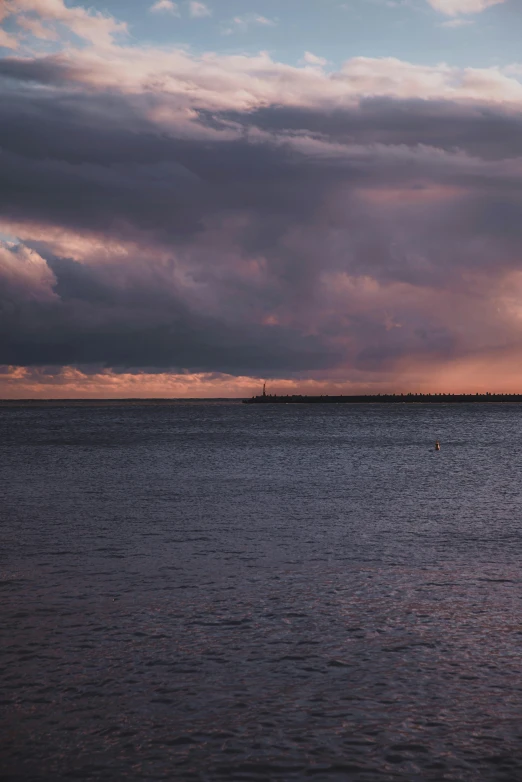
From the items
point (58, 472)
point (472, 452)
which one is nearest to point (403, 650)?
point (58, 472)

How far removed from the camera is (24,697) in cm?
1355

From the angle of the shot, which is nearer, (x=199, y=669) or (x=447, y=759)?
(x=447, y=759)

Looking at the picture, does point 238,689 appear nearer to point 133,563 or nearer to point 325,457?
point 133,563

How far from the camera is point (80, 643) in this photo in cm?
1641

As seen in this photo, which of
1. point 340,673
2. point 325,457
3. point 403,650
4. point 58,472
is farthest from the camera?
point 325,457

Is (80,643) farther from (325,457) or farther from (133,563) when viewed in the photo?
(325,457)

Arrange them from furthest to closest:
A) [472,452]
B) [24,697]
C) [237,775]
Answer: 1. [472,452]
2. [24,697]
3. [237,775]

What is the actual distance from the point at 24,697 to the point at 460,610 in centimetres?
1094

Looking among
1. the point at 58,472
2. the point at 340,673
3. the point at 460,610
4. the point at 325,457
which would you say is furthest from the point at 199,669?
the point at 325,457

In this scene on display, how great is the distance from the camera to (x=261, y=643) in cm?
1639

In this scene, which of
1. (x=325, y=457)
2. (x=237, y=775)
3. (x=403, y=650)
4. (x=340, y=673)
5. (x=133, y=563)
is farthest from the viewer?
(x=325, y=457)

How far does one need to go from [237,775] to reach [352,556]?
1525 centimetres

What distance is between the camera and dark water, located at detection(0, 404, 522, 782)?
11547 millimetres

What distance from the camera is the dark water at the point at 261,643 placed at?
37.9ft
